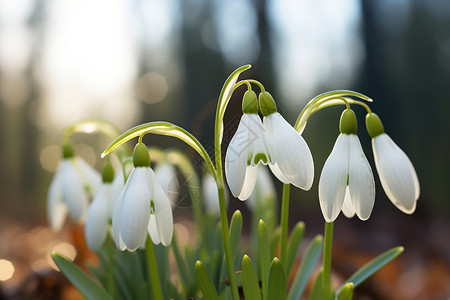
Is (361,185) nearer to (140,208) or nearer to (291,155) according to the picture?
(291,155)

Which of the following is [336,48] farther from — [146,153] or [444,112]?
[146,153]

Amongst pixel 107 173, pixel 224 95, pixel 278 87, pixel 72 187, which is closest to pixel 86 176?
pixel 72 187

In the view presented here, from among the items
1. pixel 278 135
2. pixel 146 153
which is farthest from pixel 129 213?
pixel 278 135

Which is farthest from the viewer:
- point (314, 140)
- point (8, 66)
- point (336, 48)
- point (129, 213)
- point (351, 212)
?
point (8, 66)

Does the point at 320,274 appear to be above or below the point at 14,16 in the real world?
below

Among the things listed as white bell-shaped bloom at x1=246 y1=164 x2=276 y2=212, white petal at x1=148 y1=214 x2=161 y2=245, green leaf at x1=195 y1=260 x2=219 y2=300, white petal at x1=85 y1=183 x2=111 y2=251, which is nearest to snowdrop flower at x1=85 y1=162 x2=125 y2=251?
white petal at x1=85 y1=183 x2=111 y2=251

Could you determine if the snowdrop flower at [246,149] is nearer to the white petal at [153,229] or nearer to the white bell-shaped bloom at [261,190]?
the white petal at [153,229]

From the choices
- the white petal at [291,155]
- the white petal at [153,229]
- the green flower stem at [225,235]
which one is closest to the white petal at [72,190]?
the white petal at [153,229]

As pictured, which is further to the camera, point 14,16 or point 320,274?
point 14,16
